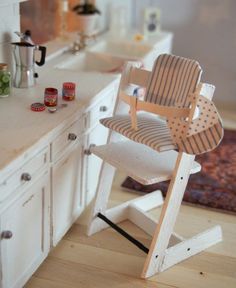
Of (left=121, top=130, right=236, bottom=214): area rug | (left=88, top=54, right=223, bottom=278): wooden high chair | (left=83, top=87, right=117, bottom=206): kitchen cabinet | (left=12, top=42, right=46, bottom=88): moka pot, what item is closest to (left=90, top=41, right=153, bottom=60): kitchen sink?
(left=121, top=130, right=236, bottom=214): area rug

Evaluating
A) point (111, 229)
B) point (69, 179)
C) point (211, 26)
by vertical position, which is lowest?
point (111, 229)

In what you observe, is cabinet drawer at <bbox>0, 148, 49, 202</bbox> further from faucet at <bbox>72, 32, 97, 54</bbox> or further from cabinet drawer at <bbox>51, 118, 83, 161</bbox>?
faucet at <bbox>72, 32, 97, 54</bbox>

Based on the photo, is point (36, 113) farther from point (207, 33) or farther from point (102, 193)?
point (207, 33)

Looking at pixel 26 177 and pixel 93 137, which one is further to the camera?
pixel 93 137

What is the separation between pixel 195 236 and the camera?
7.92ft

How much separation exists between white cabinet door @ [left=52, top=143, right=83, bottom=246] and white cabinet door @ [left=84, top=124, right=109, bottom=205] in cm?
10

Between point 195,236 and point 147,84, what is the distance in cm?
83

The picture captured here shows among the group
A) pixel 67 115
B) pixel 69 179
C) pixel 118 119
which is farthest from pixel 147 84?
pixel 69 179

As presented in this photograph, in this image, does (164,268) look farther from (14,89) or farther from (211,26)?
(211,26)

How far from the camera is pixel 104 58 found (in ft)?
11.0

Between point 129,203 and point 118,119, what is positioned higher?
point 118,119

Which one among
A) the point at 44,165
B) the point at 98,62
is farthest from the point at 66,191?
the point at 98,62

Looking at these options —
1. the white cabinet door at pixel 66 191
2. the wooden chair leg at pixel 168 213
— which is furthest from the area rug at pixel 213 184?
the wooden chair leg at pixel 168 213

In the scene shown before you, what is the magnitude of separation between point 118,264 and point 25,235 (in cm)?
56
